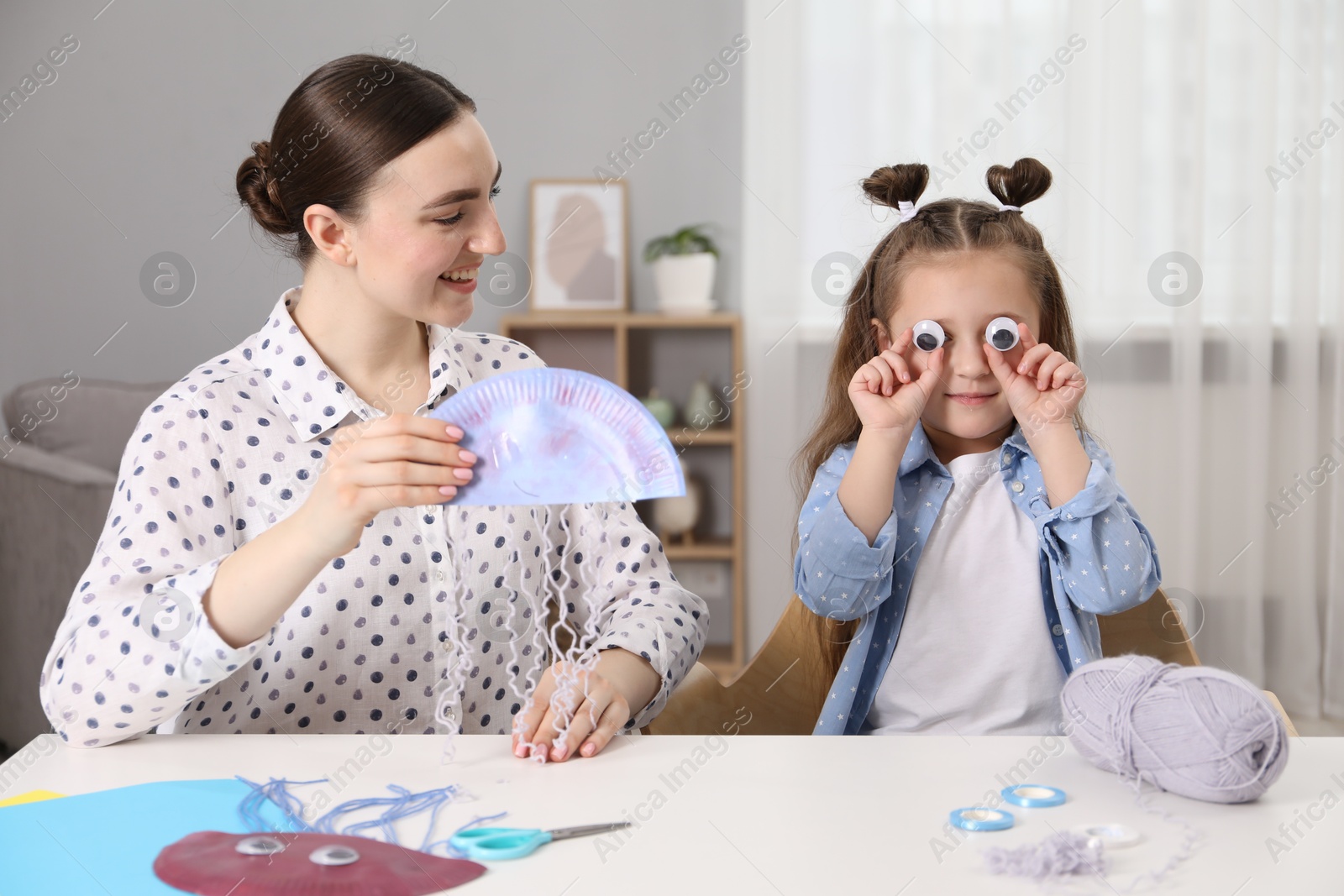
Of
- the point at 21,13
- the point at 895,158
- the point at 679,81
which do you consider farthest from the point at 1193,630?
the point at 21,13

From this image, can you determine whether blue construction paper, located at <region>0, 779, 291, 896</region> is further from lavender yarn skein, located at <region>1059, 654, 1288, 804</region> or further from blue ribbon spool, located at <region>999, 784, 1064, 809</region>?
lavender yarn skein, located at <region>1059, 654, 1288, 804</region>

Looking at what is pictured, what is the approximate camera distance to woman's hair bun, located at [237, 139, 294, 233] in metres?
1.39

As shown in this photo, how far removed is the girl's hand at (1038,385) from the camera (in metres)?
1.31

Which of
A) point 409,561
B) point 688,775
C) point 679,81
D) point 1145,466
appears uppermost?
point 679,81

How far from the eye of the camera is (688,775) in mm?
948

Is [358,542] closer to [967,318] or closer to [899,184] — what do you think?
[967,318]

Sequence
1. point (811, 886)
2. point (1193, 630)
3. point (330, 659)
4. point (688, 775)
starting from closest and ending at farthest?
point (811, 886)
point (688, 775)
point (330, 659)
point (1193, 630)

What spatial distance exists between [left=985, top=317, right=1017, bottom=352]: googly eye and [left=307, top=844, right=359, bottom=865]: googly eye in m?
0.89

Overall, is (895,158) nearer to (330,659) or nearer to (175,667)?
(330,659)

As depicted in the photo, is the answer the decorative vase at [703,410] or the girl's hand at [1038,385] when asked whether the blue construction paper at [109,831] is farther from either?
the decorative vase at [703,410]

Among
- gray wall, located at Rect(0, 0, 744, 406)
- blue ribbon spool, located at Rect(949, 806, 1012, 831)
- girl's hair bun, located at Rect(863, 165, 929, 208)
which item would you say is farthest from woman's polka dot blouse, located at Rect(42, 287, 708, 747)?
gray wall, located at Rect(0, 0, 744, 406)

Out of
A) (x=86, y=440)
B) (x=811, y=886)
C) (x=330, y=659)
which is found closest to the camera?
(x=811, y=886)

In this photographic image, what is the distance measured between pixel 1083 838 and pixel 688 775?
12.8 inches

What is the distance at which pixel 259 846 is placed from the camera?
812 millimetres
